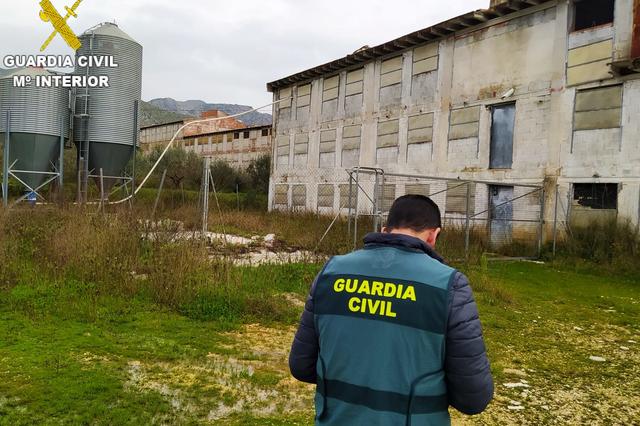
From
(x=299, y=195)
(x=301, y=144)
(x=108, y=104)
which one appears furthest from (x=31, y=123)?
(x=301, y=144)

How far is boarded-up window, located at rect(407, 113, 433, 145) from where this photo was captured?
19.5m

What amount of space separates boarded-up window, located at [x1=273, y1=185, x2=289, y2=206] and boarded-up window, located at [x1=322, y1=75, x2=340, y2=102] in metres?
5.13

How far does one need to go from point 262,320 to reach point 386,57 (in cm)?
1733

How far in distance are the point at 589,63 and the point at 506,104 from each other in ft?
9.15

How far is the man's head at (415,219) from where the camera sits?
2.10 metres

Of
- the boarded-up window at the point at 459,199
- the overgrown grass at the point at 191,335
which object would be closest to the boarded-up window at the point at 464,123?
the boarded-up window at the point at 459,199

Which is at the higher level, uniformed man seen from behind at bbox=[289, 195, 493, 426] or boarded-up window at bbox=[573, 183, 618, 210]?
boarded-up window at bbox=[573, 183, 618, 210]

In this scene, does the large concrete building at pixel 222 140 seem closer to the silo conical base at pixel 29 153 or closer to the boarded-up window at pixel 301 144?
the boarded-up window at pixel 301 144

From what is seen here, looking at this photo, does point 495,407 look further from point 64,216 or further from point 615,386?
point 64,216

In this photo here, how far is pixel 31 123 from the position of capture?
1587cm

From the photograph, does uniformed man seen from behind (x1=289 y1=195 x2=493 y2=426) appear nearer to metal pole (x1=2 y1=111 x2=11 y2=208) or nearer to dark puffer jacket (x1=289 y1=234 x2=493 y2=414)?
dark puffer jacket (x1=289 y1=234 x2=493 y2=414)

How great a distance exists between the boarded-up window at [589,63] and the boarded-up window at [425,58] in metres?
5.39

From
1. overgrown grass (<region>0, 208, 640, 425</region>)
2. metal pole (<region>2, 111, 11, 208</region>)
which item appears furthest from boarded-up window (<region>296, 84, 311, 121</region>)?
overgrown grass (<region>0, 208, 640, 425</region>)

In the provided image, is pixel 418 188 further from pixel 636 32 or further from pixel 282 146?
pixel 282 146
